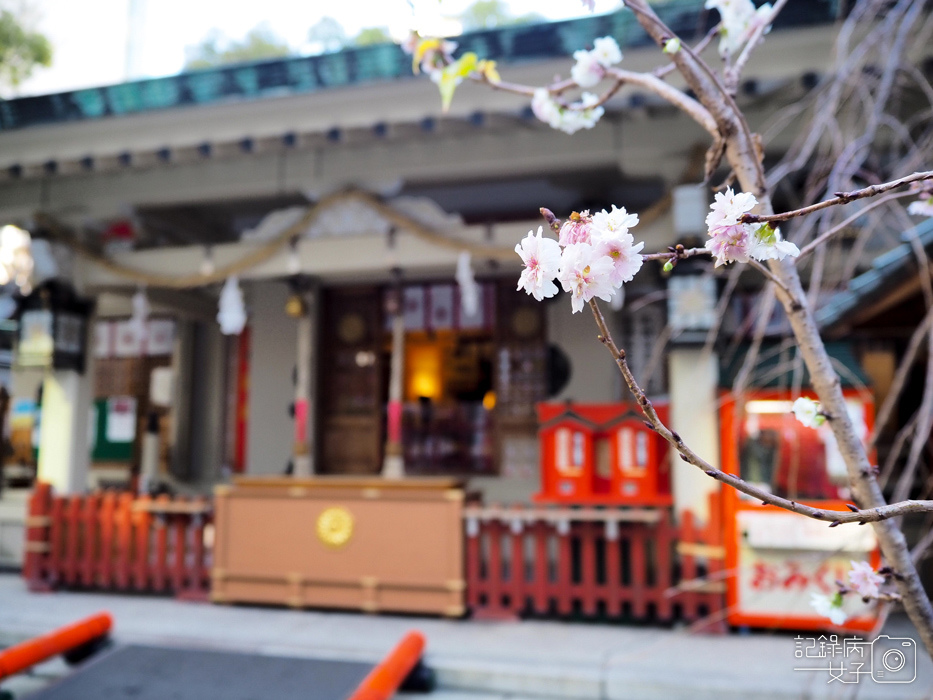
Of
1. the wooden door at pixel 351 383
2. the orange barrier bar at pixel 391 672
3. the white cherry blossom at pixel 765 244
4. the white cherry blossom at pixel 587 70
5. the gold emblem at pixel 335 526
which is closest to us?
the white cherry blossom at pixel 765 244

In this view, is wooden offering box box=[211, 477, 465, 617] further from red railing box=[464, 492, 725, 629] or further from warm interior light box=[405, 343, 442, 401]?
warm interior light box=[405, 343, 442, 401]

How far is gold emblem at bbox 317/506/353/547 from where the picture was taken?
241 inches

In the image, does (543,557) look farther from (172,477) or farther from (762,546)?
(172,477)

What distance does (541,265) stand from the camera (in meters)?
1.06

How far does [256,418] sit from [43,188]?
403 cm

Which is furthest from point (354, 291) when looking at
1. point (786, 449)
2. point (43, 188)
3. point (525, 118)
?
point (786, 449)

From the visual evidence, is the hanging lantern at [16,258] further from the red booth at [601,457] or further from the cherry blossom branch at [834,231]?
the cherry blossom branch at [834,231]

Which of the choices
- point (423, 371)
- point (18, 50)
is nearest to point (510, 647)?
point (423, 371)

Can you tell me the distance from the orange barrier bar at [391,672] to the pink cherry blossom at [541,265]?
10.6 feet

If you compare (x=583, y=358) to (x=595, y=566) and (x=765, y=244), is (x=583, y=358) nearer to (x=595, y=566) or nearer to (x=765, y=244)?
(x=595, y=566)

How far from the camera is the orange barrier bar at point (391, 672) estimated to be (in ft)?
12.0

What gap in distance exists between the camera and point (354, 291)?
31.7ft

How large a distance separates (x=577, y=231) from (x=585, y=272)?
0.23 ft

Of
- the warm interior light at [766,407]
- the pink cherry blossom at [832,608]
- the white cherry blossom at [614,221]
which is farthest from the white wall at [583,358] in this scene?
the white cherry blossom at [614,221]
